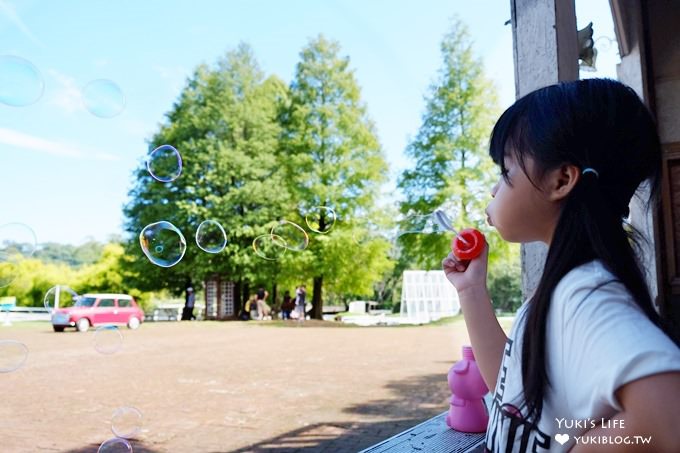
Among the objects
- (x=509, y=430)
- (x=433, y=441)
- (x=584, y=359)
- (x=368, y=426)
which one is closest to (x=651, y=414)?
(x=584, y=359)

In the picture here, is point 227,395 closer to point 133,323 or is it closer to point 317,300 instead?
point 133,323

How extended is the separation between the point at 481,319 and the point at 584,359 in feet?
1.10

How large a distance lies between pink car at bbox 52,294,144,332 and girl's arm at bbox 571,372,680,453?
13209 mm

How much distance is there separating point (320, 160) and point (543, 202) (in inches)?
736

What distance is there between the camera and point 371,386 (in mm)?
5336

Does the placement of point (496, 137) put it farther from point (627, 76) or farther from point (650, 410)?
point (627, 76)

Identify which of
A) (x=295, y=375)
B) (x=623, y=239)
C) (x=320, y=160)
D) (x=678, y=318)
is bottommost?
(x=295, y=375)

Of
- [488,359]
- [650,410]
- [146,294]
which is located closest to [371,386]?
[488,359]

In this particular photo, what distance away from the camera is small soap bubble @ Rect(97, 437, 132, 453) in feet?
9.25

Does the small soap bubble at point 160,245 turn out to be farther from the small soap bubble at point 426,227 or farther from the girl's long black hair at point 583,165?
the girl's long black hair at point 583,165

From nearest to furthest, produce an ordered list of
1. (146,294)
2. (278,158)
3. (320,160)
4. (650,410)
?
(650,410) → (320,160) → (278,158) → (146,294)

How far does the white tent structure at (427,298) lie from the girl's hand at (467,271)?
56.2ft

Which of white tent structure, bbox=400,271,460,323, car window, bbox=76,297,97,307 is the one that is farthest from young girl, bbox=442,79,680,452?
white tent structure, bbox=400,271,460,323

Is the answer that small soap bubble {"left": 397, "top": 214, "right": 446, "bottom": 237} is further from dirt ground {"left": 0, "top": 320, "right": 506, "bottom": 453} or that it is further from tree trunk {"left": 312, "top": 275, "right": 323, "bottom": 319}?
tree trunk {"left": 312, "top": 275, "right": 323, "bottom": 319}
